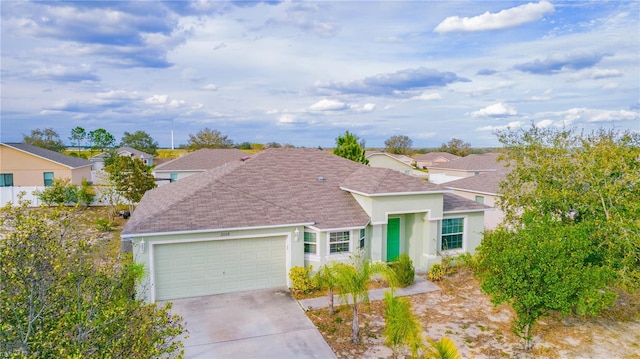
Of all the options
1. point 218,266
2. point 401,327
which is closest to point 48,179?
point 218,266

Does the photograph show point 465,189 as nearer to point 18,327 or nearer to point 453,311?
point 453,311

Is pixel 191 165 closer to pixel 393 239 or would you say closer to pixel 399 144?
pixel 393 239

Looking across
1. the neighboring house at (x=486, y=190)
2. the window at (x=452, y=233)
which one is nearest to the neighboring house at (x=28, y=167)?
the neighboring house at (x=486, y=190)

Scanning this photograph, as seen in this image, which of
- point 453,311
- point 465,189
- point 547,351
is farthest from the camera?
point 465,189

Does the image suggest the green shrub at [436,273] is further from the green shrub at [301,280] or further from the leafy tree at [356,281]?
the leafy tree at [356,281]

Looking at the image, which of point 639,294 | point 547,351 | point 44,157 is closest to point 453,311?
point 547,351

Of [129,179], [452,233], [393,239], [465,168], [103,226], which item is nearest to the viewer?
[393,239]

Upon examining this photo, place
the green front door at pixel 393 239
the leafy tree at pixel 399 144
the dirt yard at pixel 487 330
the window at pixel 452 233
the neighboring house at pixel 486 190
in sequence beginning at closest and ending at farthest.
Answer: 1. the dirt yard at pixel 487 330
2. the green front door at pixel 393 239
3. the window at pixel 452 233
4. the neighboring house at pixel 486 190
5. the leafy tree at pixel 399 144
